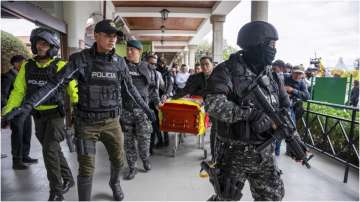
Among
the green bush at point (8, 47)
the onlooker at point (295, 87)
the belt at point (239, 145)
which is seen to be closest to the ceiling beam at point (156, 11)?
the green bush at point (8, 47)

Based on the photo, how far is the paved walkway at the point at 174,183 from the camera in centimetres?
316

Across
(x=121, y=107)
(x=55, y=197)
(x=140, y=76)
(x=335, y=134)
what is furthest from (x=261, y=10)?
(x=55, y=197)

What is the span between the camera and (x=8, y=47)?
707 centimetres

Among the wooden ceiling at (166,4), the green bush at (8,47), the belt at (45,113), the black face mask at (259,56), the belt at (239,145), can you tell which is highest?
the wooden ceiling at (166,4)

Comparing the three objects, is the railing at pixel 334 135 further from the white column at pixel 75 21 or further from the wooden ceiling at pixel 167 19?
the wooden ceiling at pixel 167 19

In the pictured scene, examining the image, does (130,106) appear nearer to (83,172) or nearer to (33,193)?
(83,172)

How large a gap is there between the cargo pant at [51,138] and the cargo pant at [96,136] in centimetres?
31

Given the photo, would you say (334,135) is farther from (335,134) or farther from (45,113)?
(45,113)

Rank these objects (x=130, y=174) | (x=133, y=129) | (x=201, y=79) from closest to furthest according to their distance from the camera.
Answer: (x=130, y=174) → (x=133, y=129) → (x=201, y=79)

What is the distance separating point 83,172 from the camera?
8.18ft

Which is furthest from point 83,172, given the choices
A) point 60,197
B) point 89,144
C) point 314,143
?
point 314,143

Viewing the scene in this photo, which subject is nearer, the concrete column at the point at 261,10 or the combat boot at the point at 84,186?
the combat boot at the point at 84,186

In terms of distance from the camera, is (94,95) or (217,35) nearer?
(94,95)

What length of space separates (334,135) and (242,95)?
3.65 meters
